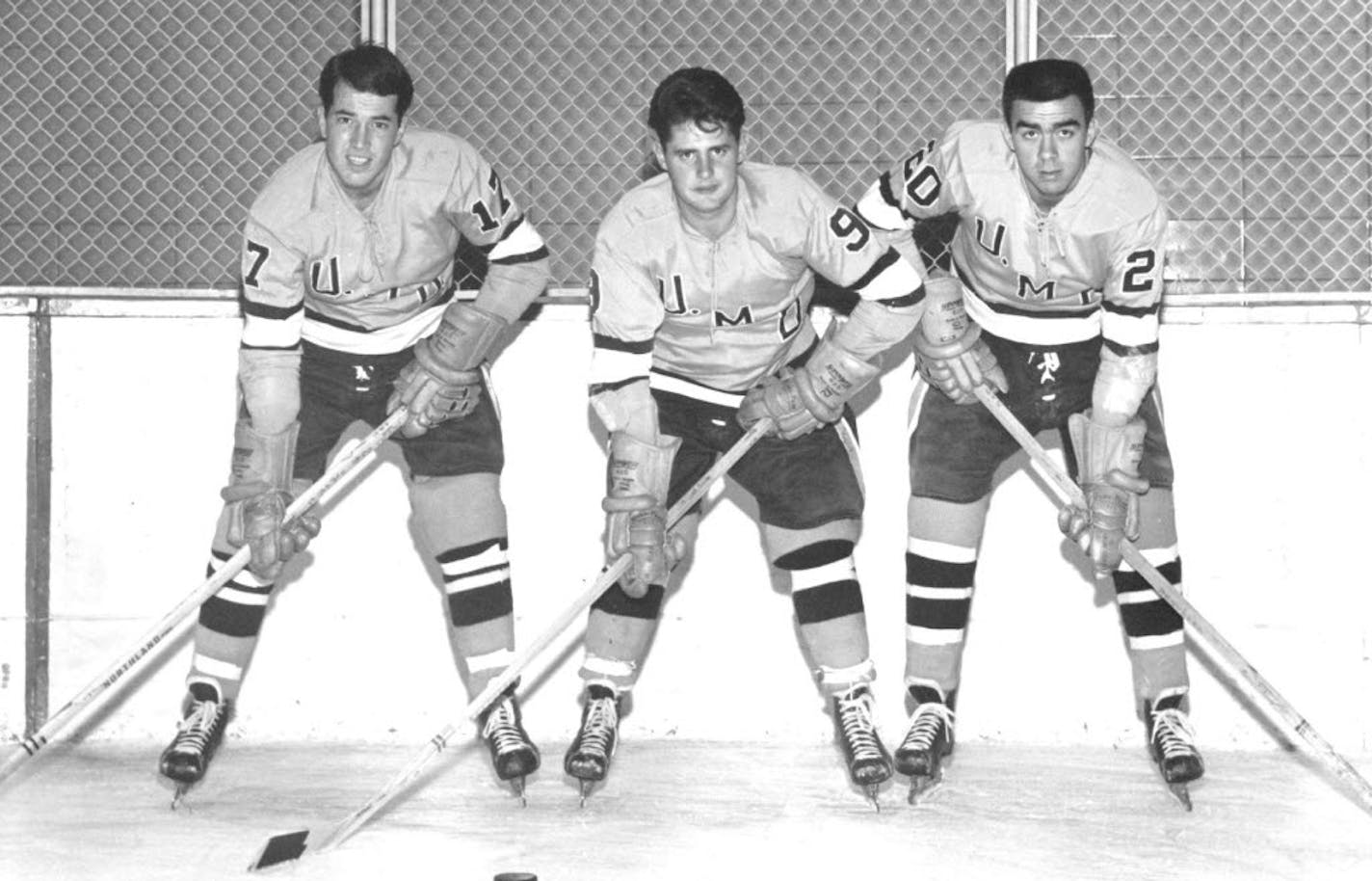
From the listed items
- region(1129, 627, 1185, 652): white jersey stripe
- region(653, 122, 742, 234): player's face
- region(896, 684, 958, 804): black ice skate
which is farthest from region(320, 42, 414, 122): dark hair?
region(1129, 627, 1185, 652): white jersey stripe

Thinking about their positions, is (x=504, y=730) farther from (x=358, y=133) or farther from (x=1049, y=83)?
→ (x=1049, y=83)

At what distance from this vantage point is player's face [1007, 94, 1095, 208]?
3.83 meters

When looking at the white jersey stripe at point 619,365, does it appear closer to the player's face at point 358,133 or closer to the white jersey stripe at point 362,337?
the white jersey stripe at point 362,337

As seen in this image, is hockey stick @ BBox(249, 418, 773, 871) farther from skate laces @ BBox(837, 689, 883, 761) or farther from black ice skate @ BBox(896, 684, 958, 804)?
black ice skate @ BBox(896, 684, 958, 804)

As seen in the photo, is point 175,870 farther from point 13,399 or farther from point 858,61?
point 858,61

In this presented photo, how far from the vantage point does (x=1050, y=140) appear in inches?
151

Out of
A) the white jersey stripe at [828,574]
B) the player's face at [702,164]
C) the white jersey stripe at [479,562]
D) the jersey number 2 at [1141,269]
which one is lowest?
the white jersey stripe at [479,562]

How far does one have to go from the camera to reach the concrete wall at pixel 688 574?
452cm

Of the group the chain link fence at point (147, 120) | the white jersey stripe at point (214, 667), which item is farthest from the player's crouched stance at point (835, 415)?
the chain link fence at point (147, 120)

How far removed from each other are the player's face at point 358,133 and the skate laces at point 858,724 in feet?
4.63

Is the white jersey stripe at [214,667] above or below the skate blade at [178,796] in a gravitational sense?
above

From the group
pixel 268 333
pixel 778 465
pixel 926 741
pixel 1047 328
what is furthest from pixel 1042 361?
pixel 268 333

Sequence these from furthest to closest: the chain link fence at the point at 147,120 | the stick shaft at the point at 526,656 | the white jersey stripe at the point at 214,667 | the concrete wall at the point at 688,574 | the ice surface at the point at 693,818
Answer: the chain link fence at the point at 147,120
the concrete wall at the point at 688,574
the white jersey stripe at the point at 214,667
the stick shaft at the point at 526,656
the ice surface at the point at 693,818

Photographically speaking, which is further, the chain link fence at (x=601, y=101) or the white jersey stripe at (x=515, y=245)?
the chain link fence at (x=601, y=101)
